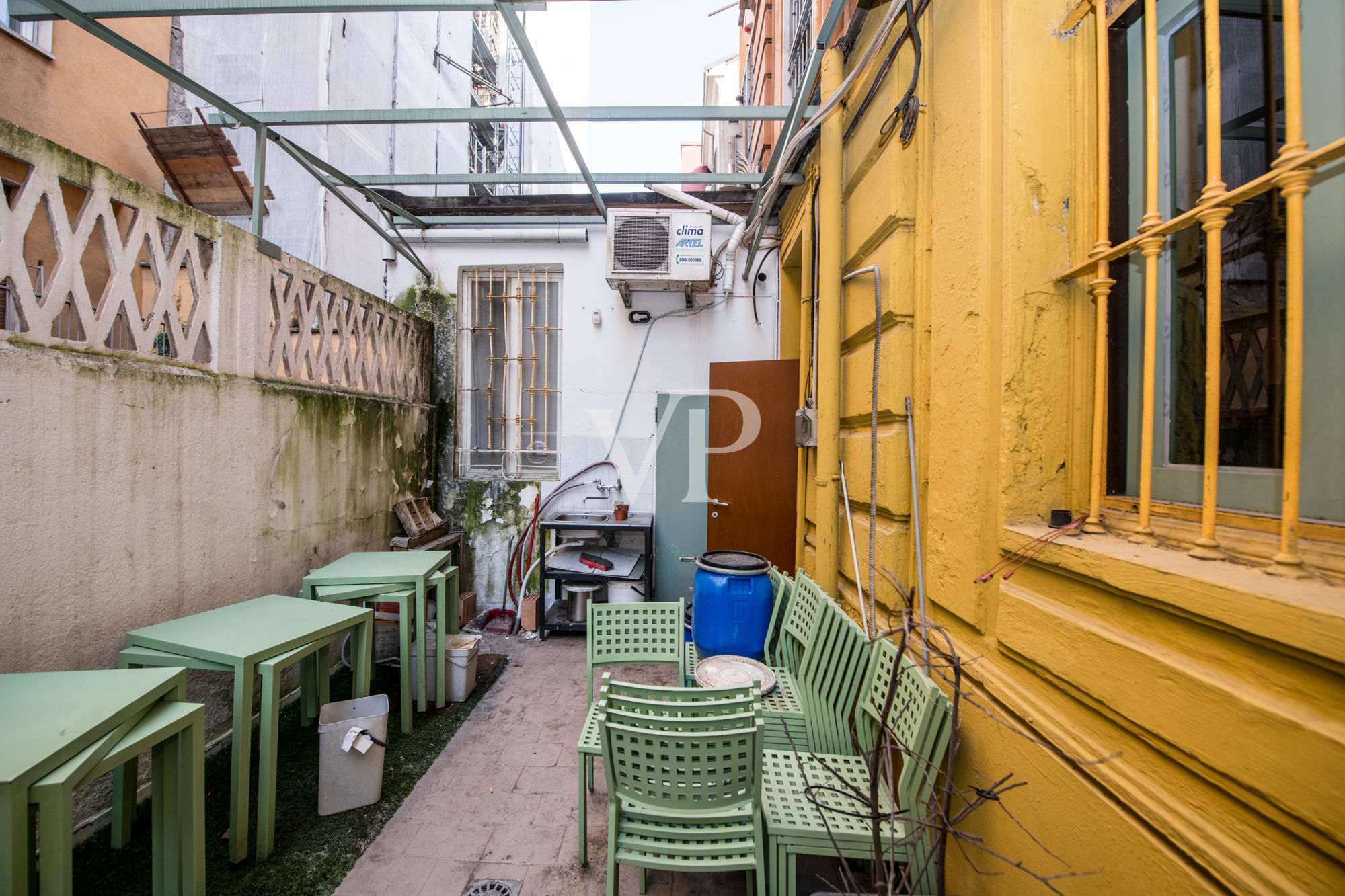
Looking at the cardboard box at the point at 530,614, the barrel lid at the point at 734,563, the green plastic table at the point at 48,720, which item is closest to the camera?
the green plastic table at the point at 48,720

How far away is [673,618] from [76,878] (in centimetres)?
240

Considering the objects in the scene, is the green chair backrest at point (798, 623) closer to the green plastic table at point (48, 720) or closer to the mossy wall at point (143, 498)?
the green plastic table at point (48, 720)

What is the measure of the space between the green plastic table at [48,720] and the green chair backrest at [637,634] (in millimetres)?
1600

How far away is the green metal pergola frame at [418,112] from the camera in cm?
223

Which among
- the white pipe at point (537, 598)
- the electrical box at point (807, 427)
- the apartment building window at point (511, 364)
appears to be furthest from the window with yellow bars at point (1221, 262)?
the apartment building window at point (511, 364)

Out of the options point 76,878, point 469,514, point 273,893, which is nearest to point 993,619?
point 273,893

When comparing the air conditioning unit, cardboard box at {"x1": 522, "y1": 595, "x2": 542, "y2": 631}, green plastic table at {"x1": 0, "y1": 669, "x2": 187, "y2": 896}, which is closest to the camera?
green plastic table at {"x1": 0, "y1": 669, "x2": 187, "y2": 896}

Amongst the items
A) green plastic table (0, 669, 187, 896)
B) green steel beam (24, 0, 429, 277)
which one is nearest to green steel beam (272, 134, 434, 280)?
green steel beam (24, 0, 429, 277)

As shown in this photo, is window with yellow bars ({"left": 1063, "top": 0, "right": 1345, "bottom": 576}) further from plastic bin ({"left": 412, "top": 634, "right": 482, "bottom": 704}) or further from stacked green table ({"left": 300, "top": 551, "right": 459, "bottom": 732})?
plastic bin ({"left": 412, "top": 634, "right": 482, "bottom": 704})

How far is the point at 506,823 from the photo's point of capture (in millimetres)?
2283

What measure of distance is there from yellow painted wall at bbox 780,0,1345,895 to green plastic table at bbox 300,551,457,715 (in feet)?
8.01

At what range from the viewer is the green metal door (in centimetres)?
458

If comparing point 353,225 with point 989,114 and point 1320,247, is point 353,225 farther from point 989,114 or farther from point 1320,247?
point 1320,247

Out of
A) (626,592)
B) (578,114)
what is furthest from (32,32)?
(626,592)
